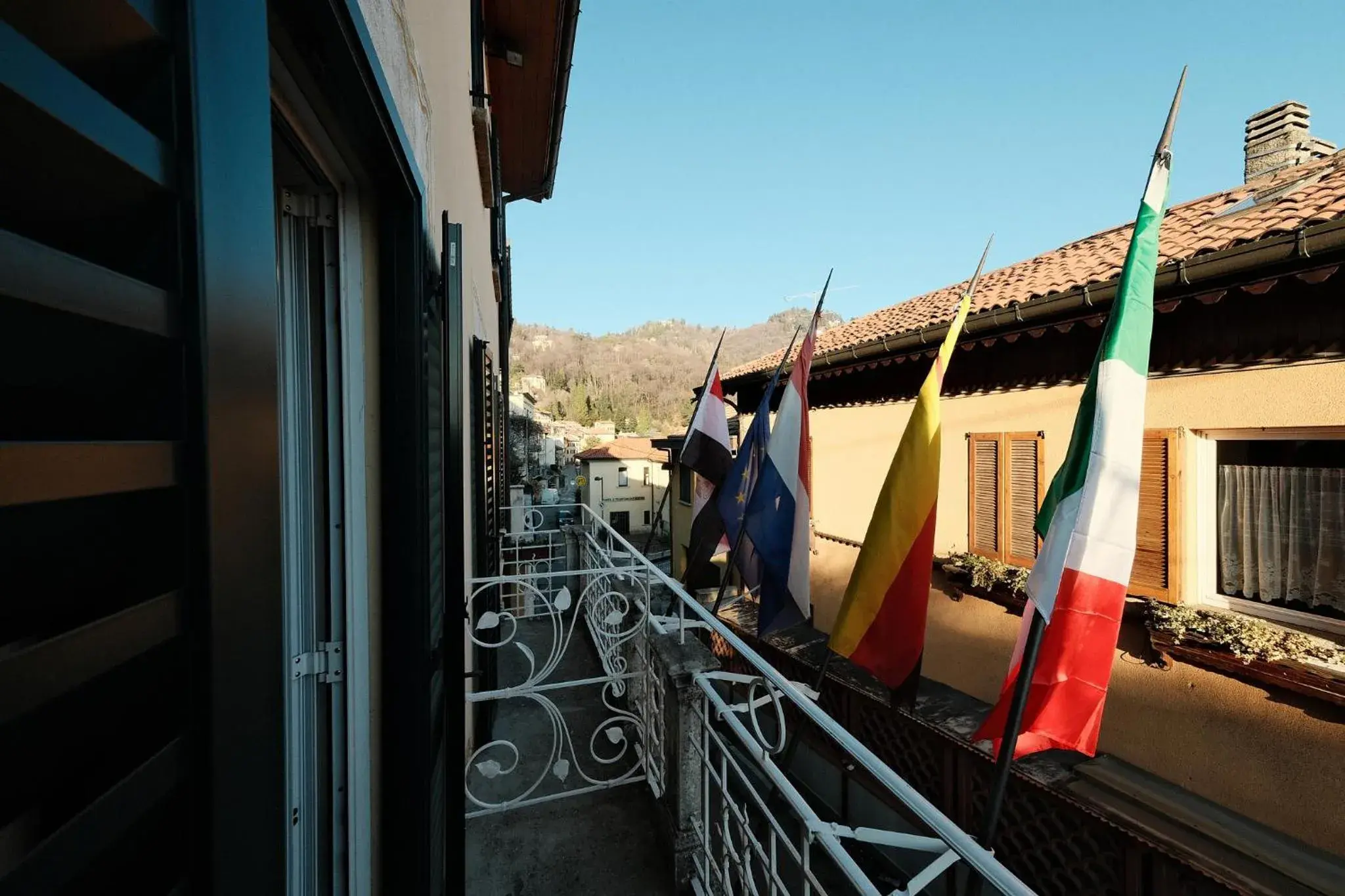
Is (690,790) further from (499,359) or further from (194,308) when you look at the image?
(499,359)

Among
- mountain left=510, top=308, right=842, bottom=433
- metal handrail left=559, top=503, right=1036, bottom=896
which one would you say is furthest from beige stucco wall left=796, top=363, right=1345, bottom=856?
mountain left=510, top=308, right=842, bottom=433

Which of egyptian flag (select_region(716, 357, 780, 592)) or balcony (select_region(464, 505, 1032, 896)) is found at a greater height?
egyptian flag (select_region(716, 357, 780, 592))

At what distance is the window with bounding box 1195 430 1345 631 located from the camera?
3830mm

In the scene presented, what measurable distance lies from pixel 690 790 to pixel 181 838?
2642 mm

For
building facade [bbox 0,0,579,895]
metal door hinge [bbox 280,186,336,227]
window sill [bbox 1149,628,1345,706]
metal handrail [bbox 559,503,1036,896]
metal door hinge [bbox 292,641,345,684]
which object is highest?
metal door hinge [bbox 280,186,336,227]

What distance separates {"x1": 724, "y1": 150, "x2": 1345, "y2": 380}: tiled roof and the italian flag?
226 centimetres

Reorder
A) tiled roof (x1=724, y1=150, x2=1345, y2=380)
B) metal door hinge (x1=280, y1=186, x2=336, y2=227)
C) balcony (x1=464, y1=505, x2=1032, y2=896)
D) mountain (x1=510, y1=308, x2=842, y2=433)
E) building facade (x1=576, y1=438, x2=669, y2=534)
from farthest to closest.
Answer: mountain (x1=510, y1=308, x2=842, y2=433) < building facade (x1=576, y1=438, x2=669, y2=534) < tiled roof (x1=724, y1=150, x2=1345, y2=380) < balcony (x1=464, y1=505, x2=1032, y2=896) < metal door hinge (x1=280, y1=186, x2=336, y2=227)

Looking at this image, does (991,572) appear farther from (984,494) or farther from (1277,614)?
(1277,614)

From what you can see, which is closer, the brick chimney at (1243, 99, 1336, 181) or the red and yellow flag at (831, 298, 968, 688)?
the red and yellow flag at (831, 298, 968, 688)

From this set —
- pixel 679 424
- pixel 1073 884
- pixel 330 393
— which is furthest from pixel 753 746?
pixel 679 424

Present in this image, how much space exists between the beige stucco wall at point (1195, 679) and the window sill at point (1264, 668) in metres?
0.11

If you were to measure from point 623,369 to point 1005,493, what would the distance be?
6223cm

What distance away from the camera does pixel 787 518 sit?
154 inches

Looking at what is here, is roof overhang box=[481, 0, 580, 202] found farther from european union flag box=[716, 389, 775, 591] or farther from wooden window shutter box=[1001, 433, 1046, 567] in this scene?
wooden window shutter box=[1001, 433, 1046, 567]
